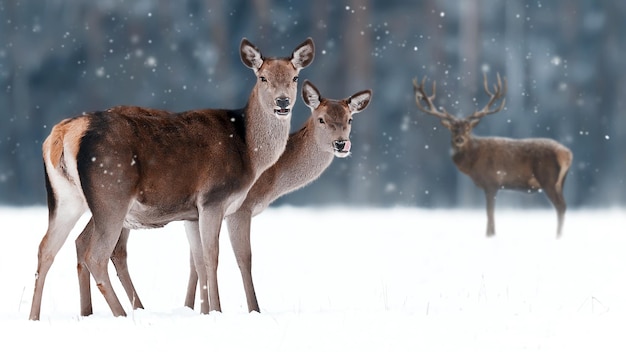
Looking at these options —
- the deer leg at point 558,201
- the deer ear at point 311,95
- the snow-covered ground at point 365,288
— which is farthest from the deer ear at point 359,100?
the deer leg at point 558,201

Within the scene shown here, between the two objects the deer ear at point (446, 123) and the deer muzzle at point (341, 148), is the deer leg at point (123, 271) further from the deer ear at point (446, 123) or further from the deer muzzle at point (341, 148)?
the deer ear at point (446, 123)

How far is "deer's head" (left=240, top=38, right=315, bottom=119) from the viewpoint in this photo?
6406mm

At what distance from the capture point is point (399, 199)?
2194 cm

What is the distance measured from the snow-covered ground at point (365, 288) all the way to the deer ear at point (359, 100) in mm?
1611

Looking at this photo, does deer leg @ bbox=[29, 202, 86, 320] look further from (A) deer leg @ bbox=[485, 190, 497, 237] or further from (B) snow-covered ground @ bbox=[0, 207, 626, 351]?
(A) deer leg @ bbox=[485, 190, 497, 237]

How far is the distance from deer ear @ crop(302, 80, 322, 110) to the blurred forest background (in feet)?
44.3

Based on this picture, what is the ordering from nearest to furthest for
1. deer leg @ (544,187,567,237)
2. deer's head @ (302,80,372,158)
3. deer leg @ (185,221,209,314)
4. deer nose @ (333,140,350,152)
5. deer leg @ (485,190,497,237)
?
deer leg @ (185,221,209,314) < deer nose @ (333,140,350,152) < deer's head @ (302,80,372,158) < deer leg @ (485,190,497,237) < deer leg @ (544,187,567,237)

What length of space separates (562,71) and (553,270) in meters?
15.3

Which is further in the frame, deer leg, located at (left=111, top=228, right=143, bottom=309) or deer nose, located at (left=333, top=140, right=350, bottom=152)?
deer nose, located at (left=333, top=140, right=350, bottom=152)

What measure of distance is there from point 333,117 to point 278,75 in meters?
0.87

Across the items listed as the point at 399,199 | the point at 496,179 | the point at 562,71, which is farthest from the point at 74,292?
the point at 562,71

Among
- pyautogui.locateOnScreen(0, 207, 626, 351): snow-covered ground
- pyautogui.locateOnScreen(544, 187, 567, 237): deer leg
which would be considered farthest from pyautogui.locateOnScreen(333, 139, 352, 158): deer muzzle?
pyautogui.locateOnScreen(544, 187, 567, 237): deer leg

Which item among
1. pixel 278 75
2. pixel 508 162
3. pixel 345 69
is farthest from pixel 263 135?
pixel 345 69

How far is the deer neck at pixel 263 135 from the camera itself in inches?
258
